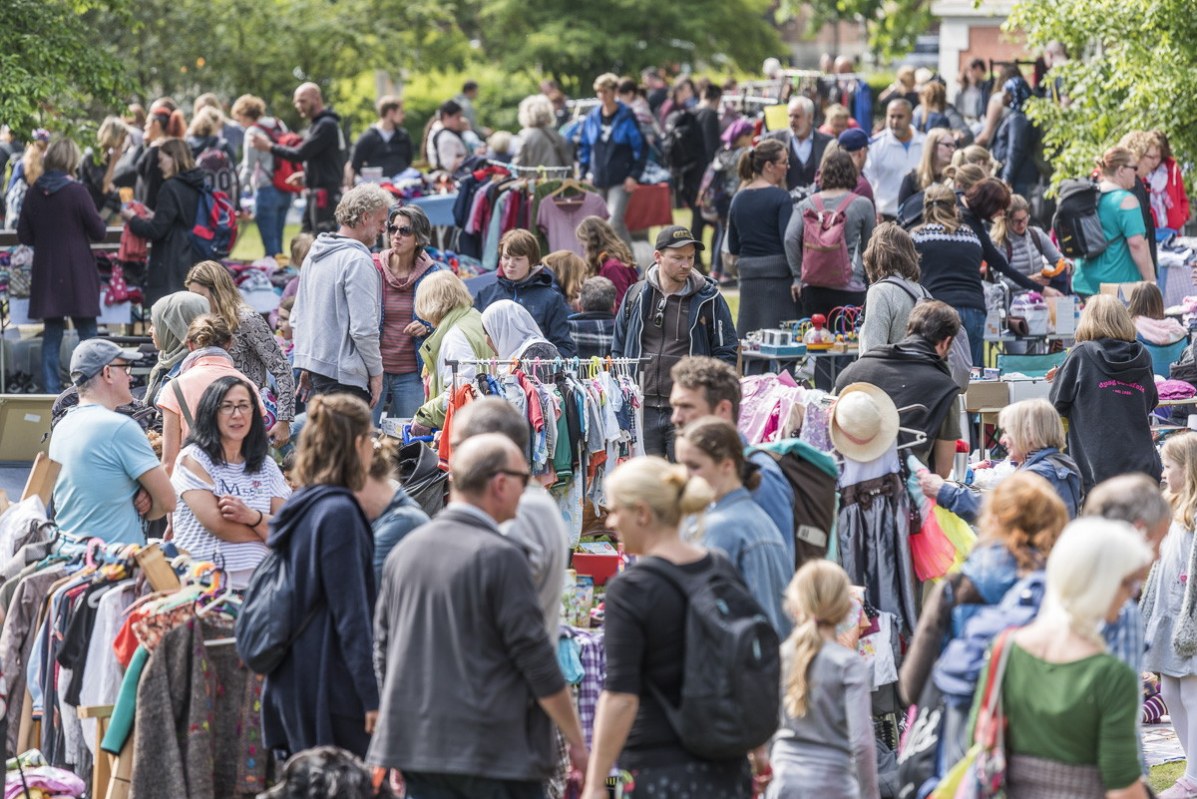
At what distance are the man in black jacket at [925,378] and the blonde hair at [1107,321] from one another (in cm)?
103

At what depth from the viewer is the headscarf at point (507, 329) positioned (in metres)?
9.34

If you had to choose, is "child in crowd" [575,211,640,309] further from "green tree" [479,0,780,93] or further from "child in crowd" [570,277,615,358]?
"green tree" [479,0,780,93]

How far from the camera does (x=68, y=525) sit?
7.51 metres

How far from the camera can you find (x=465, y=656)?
5281 millimetres

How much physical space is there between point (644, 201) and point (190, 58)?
11392mm

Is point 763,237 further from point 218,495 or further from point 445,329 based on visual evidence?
point 218,495

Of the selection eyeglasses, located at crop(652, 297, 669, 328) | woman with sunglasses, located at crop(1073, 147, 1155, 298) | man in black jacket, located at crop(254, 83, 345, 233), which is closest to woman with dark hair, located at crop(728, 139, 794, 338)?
woman with sunglasses, located at crop(1073, 147, 1155, 298)

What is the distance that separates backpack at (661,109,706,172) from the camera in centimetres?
2058

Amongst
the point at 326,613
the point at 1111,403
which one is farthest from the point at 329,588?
the point at 1111,403

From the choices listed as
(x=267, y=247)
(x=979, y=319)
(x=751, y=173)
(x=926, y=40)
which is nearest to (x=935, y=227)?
(x=979, y=319)

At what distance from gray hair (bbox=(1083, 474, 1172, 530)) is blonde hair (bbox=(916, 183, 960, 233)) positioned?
5795 mm

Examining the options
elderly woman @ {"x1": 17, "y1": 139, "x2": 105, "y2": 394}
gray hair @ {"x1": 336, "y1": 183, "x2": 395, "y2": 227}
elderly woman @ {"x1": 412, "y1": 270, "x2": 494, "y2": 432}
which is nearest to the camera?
elderly woman @ {"x1": 412, "y1": 270, "x2": 494, "y2": 432}

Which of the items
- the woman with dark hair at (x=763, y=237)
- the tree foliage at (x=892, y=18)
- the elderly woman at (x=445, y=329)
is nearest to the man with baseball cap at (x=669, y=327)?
the elderly woman at (x=445, y=329)

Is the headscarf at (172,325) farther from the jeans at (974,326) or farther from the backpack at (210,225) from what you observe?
the jeans at (974,326)
